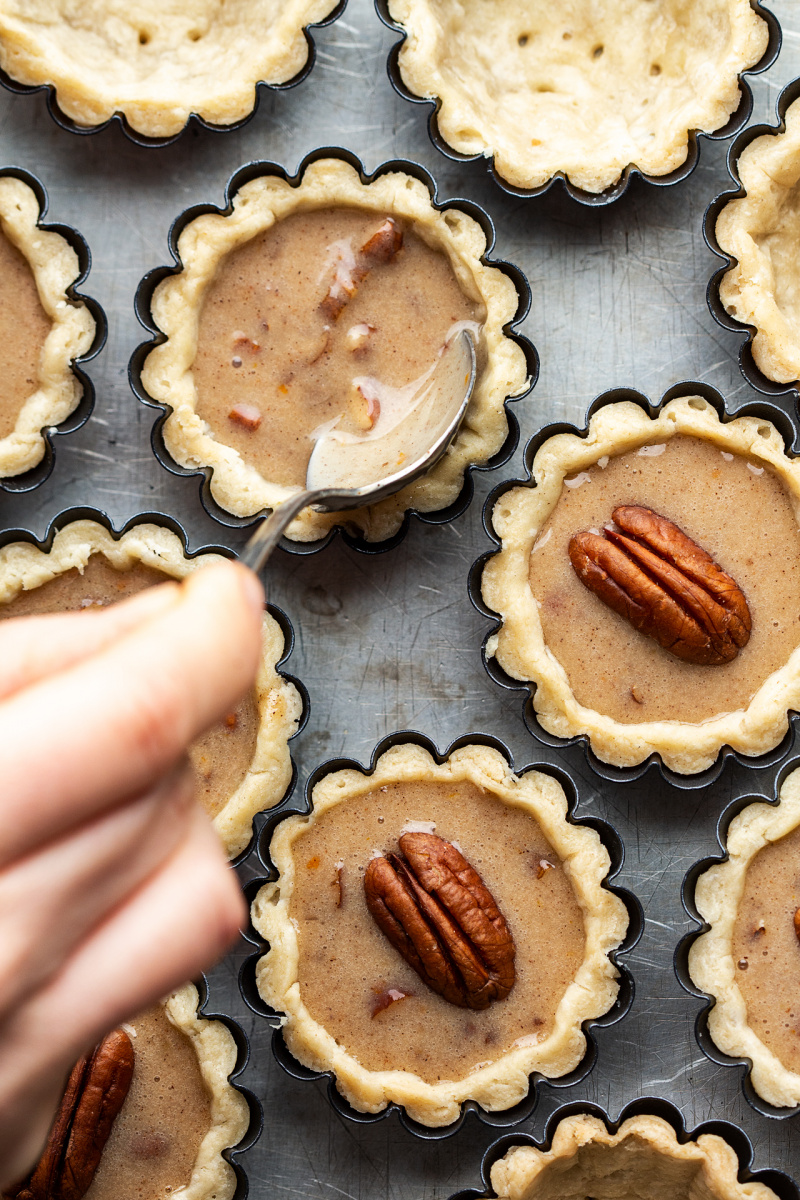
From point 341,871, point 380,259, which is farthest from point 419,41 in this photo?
point 341,871

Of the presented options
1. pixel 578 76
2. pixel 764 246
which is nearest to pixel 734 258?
pixel 764 246

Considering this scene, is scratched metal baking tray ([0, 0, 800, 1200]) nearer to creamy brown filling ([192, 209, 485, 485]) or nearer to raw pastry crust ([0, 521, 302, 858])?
raw pastry crust ([0, 521, 302, 858])

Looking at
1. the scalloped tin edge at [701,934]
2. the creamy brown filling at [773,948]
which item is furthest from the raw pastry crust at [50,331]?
the creamy brown filling at [773,948]

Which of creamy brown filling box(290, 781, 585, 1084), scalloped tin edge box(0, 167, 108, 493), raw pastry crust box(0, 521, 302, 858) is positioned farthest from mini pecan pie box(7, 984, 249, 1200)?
scalloped tin edge box(0, 167, 108, 493)

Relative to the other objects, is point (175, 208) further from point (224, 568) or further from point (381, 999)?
point (381, 999)

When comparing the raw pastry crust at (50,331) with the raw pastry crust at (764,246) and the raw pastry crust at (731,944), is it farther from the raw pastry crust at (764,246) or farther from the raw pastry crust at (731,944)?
the raw pastry crust at (731,944)

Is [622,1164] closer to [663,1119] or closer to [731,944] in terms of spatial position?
[663,1119]

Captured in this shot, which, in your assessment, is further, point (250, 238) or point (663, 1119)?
point (250, 238)
